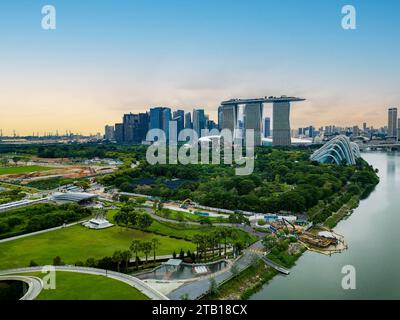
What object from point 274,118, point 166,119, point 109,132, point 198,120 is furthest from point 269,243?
point 109,132

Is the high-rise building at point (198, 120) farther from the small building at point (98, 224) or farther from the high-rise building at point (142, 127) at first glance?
the small building at point (98, 224)

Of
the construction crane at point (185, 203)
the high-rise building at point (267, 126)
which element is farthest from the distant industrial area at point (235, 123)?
the construction crane at point (185, 203)

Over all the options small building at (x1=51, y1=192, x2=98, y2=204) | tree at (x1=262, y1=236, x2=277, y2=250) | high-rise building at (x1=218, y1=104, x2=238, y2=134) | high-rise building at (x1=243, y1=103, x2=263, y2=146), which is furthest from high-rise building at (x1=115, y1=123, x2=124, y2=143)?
tree at (x1=262, y1=236, x2=277, y2=250)

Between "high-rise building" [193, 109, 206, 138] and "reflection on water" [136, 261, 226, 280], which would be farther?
"high-rise building" [193, 109, 206, 138]

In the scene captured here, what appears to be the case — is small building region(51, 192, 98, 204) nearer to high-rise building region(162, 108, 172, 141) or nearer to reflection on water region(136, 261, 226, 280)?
reflection on water region(136, 261, 226, 280)

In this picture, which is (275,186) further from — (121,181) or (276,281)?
(276,281)
